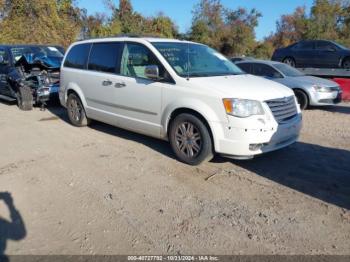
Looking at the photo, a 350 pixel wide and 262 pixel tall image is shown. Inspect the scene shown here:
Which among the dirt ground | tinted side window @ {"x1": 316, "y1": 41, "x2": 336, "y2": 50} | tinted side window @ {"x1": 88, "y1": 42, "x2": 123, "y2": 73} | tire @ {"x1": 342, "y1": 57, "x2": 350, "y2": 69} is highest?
tinted side window @ {"x1": 316, "y1": 41, "x2": 336, "y2": 50}

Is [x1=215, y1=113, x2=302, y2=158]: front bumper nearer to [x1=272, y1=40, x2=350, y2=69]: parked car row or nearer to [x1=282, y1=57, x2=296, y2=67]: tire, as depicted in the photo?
[x1=272, y1=40, x2=350, y2=69]: parked car row

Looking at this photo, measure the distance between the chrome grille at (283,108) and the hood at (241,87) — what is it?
0.07 meters

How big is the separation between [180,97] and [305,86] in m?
5.79

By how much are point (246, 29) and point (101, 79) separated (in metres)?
37.1

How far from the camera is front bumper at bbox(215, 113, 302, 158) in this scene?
489 cm

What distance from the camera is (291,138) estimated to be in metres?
5.53

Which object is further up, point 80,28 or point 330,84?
point 80,28

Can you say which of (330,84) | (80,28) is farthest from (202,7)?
(330,84)

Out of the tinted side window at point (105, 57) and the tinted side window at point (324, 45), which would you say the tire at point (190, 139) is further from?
the tinted side window at point (324, 45)

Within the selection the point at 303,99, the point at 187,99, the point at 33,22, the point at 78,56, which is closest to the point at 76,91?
the point at 78,56

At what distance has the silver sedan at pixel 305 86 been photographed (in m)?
9.89

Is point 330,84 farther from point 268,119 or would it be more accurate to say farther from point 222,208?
point 222,208

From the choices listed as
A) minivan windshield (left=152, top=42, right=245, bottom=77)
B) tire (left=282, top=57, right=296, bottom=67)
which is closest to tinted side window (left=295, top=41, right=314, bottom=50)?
tire (left=282, top=57, right=296, bottom=67)

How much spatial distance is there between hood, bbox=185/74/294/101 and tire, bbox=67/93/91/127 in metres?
3.21
